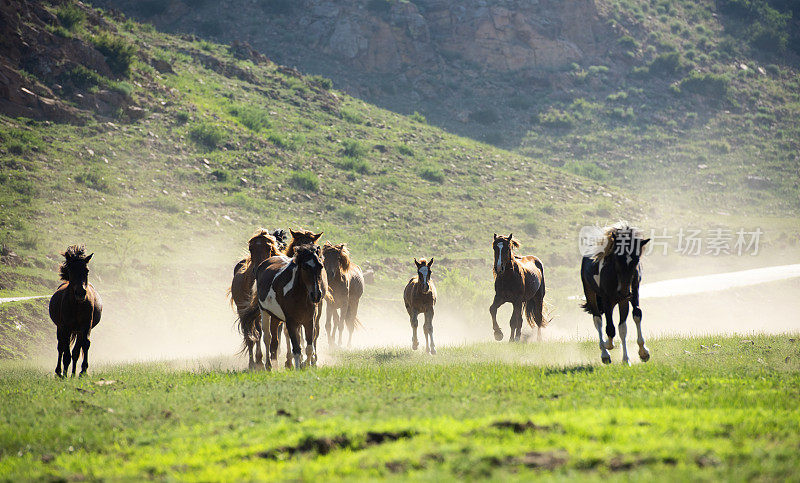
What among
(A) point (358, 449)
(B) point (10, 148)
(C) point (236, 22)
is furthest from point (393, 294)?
(C) point (236, 22)

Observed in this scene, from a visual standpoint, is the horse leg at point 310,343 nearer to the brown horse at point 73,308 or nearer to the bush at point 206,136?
the brown horse at point 73,308

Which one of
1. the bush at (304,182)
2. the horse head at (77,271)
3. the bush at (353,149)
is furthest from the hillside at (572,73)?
the horse head at (77,271)

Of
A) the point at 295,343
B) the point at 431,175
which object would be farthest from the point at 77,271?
the point at 431,175

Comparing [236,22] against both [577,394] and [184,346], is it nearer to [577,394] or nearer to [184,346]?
[184,346]

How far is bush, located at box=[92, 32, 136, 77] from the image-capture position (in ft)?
149

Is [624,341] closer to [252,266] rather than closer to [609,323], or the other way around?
[609,323]

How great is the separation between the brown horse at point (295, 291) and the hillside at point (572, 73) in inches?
1855

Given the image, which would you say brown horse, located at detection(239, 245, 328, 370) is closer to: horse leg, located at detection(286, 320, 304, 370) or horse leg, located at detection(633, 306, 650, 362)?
horse leg, located at detection(286, 320, 304, 370)

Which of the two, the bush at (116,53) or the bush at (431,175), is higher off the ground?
the bush at (116,53)

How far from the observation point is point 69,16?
46.2 meters

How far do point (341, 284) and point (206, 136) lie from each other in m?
26.7

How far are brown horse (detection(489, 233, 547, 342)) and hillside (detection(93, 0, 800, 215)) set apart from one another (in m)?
38.4

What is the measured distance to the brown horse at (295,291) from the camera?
13.6 m

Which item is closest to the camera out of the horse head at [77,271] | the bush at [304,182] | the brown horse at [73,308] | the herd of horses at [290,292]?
the herd of horses at [290,292]
